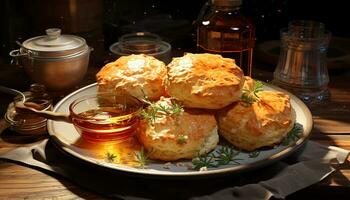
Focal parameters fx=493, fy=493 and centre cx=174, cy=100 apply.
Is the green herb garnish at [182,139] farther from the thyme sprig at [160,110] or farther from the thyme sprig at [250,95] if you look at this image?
the thyme sprig at [250,95]

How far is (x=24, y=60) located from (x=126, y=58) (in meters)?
0.31

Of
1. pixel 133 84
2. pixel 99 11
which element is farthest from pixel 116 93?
pixel 99 11

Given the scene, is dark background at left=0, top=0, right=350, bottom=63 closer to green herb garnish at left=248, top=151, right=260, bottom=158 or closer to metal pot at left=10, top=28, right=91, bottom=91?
metal pot at left=10, top=28, right=91, bottom=91

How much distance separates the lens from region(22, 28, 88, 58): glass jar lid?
1.15 metres

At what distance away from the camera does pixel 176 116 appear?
84 cm

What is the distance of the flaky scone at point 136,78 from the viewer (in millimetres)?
936

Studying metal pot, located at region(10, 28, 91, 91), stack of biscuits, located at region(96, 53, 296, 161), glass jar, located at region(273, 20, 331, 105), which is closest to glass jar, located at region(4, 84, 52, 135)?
metal pot, located at region(10, 28, 91, 91)

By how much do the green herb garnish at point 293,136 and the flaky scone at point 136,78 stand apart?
0.25 meters

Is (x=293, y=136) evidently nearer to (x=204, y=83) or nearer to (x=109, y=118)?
(x=204, y=83)

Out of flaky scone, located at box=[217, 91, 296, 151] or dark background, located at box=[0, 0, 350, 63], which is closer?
flaky scone, located at box=[217, 91, 296, 151]

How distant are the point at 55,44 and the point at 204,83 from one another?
46 centimetres

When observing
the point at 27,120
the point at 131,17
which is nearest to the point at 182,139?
the point at 27,120

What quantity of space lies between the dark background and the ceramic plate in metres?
0.57

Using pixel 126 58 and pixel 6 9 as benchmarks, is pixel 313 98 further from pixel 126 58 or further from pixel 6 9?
pixel 6 9
